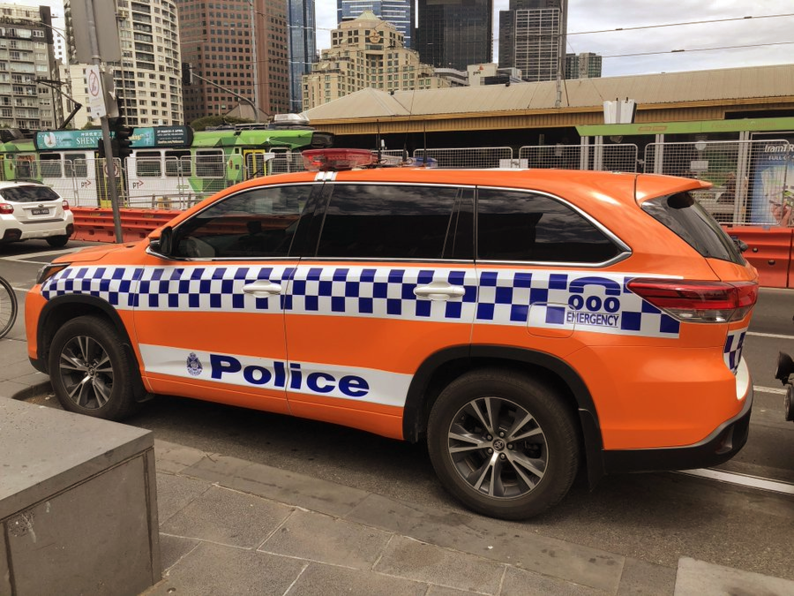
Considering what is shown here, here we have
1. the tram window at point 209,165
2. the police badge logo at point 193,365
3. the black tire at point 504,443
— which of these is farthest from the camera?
the tram window at point 209,165

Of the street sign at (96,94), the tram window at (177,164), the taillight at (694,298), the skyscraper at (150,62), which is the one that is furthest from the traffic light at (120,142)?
the skyscraper at (150,62)

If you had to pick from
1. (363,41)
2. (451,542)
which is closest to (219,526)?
(451,542)

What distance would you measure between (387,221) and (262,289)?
81 cm

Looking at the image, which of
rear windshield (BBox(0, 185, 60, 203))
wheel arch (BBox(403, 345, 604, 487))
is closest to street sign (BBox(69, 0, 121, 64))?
wheel arch (BBox(403, 345, 604, 487))

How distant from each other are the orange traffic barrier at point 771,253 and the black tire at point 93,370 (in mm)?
9100

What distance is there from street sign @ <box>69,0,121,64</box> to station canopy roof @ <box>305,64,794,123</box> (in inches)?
965

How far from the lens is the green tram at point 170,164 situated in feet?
63.7

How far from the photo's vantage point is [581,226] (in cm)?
316

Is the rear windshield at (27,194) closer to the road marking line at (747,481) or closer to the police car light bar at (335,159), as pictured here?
the police car light bar at (335,159)

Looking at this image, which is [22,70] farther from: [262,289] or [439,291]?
[439,291]

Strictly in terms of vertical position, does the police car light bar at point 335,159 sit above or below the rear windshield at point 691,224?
above

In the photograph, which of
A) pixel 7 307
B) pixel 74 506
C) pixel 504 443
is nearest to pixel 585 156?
pixel 7 307

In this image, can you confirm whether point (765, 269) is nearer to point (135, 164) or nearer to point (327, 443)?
point (327, 443)

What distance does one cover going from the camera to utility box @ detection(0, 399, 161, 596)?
2090mm
